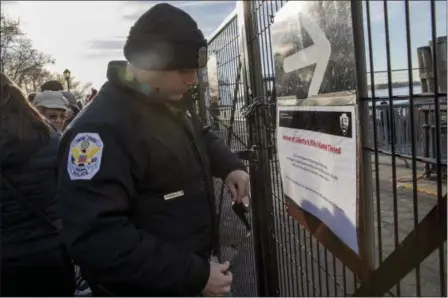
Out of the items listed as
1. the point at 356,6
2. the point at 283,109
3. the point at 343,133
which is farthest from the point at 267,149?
the point at 356,6

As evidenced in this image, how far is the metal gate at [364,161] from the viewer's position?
4.81 ft

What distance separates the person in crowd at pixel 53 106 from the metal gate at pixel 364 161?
145cm

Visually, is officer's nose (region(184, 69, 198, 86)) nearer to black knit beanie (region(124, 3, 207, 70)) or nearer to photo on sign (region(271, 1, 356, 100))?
black knit beanie (region(124, 3, 207, 70))

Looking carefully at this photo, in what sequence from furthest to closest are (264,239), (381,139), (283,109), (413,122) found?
1. (264,239)
2. (283,109)
3. (381,139)
4. (413,122)

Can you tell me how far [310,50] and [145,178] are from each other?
35.3 inches

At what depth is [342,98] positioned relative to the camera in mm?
1807

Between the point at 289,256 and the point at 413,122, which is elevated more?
the point at 413,122

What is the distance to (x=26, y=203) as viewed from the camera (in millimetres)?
2926

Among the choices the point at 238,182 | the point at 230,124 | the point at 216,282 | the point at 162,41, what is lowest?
the point at 216,282

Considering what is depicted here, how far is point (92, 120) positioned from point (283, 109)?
116 cm

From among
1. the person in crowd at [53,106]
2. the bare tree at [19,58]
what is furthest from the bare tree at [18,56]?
the person in crowd at [53,106]

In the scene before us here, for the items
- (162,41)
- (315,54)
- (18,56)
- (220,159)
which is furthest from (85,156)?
(18,56)

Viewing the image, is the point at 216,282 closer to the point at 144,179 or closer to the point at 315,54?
the point at 144,179

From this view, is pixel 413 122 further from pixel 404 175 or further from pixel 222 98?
pixel 222 98
